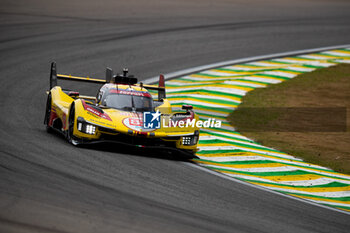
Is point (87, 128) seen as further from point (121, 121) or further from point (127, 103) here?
point (127, 103)

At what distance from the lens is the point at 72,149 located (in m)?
10.5

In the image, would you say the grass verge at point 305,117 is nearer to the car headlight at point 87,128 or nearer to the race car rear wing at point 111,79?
the race car rear wing at point 111,79

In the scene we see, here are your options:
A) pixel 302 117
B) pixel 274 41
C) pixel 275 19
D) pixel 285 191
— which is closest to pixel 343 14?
pixel 275 19

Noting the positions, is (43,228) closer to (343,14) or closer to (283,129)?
(283,129)

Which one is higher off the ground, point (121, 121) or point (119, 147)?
point (121, 121)

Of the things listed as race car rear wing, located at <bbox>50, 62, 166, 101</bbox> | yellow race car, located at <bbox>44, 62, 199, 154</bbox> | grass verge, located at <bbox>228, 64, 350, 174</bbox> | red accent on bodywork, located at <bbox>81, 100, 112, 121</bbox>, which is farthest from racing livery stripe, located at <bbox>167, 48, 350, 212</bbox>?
red accent on bodywork, located at <bbox>81, 100, 112, 121</bbox>

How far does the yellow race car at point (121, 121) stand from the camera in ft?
35.0

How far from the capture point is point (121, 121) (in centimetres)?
1087

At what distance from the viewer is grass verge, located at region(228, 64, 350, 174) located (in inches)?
520

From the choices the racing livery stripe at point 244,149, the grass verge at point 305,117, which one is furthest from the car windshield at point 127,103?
the grass verge at point 305,117

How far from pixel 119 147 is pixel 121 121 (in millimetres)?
533

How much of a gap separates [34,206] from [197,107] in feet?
30.0

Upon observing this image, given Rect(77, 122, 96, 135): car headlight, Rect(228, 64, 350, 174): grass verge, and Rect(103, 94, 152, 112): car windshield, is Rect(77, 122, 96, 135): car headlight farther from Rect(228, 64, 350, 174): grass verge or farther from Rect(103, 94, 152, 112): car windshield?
Rect(228, 64, 350, 174): grass verge

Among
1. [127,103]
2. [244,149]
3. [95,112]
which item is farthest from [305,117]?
[95,112]
